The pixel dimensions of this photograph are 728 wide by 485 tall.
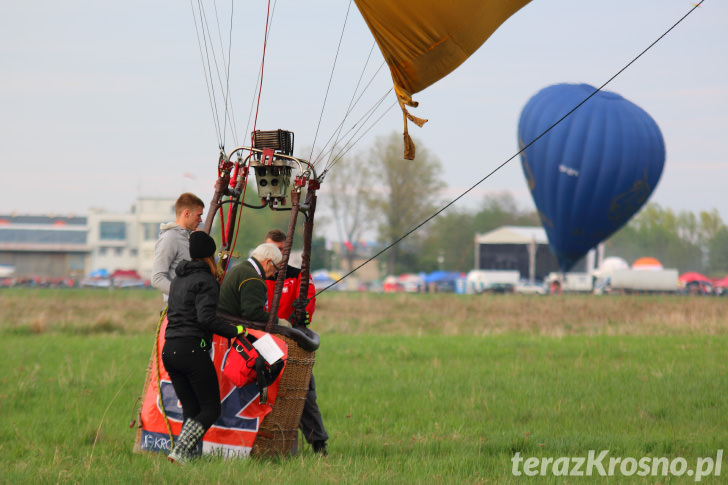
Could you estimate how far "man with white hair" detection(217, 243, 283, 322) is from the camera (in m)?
6.64

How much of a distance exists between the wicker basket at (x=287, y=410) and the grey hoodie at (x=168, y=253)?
3.59ft

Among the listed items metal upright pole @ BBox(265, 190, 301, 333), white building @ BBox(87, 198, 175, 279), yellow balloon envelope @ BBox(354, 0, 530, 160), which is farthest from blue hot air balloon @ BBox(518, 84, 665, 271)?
white building @ BBox(87, 198, 175, 279)

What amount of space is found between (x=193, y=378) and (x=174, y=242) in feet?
4.09

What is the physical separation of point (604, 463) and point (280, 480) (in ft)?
9.42

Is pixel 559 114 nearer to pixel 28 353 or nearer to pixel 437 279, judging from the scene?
pixel 28 353

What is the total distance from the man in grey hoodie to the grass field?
1440 millimetres

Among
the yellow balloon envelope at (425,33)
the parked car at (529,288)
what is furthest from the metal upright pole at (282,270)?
the parked car at (529,288)

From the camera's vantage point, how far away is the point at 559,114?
28406mm

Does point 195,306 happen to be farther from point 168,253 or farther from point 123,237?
point 123,237

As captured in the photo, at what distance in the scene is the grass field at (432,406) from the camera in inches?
249

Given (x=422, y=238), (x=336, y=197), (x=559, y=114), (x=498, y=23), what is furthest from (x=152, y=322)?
(x=422, y=238)

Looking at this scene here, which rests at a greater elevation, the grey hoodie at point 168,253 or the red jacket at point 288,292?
the grey hoodie at point 168,253

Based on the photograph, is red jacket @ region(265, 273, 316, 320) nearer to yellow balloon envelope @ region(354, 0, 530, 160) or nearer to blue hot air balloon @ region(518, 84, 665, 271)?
yellow balloon envelope @ region(354, 0, 530, 160)

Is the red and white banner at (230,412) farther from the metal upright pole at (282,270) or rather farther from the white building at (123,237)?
the white building at (123,237)
